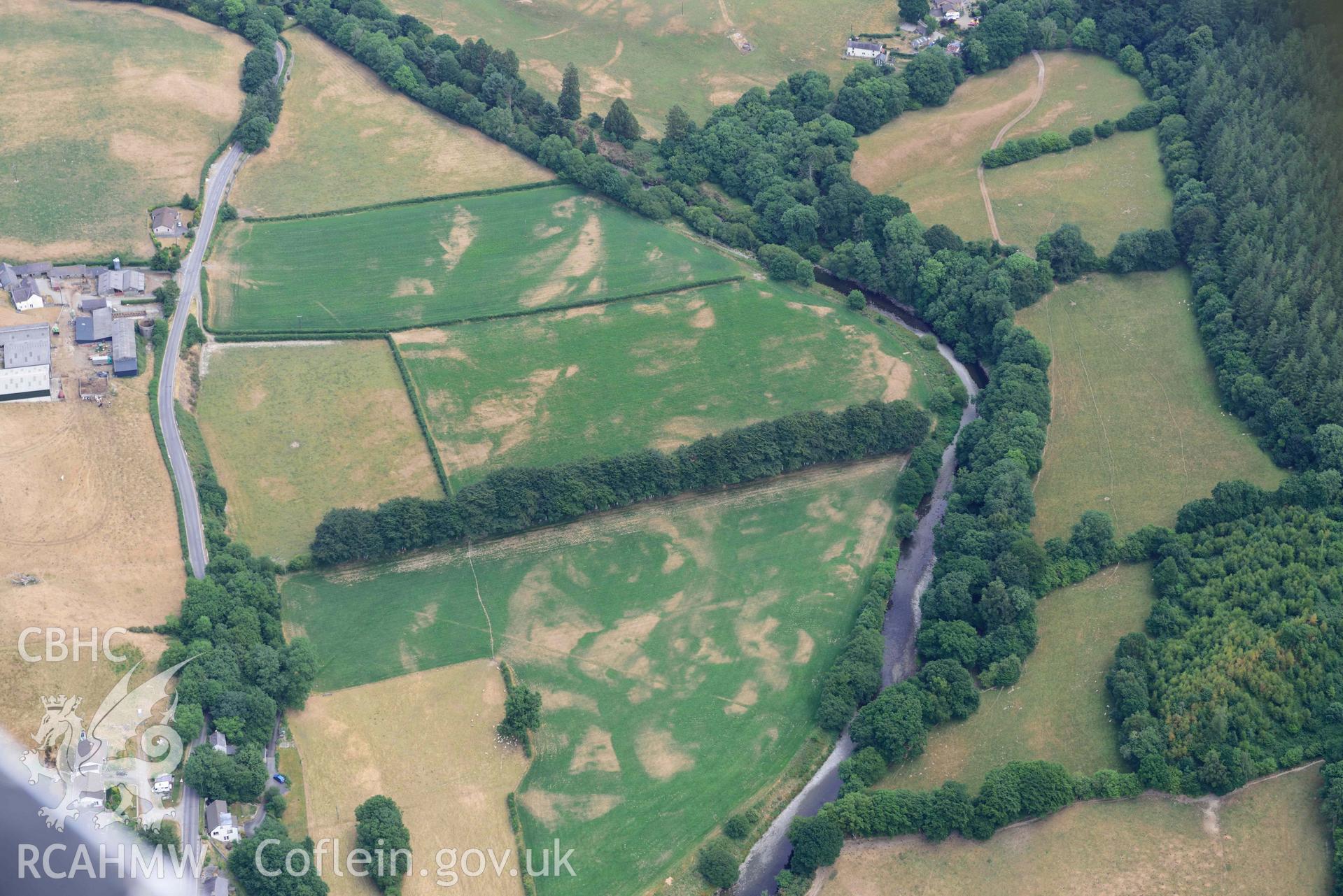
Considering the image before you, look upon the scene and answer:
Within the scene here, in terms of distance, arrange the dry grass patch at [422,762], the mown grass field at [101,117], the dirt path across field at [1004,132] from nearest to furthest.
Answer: the dry grass patch at [422,762]
the mown grass field at [101,117]
the dirt path across field at [1004,132]

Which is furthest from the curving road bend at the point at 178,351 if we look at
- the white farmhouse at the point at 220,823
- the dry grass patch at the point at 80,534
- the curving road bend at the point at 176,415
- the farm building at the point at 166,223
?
the white farmhouse at the point at 220,823

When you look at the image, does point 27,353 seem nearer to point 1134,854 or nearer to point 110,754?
point 110,754

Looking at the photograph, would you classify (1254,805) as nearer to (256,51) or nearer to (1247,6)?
(1247,6)

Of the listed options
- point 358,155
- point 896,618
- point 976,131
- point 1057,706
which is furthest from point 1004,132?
point 1057,706

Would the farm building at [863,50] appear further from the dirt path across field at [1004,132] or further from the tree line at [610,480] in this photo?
the tree line at [610,480]

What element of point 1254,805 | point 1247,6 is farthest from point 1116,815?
point 1247,6

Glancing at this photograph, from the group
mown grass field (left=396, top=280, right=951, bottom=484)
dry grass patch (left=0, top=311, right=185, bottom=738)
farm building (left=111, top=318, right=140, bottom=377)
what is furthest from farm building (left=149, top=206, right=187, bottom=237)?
mown grass field (left=396, top=280, right=951, bottom=484)
